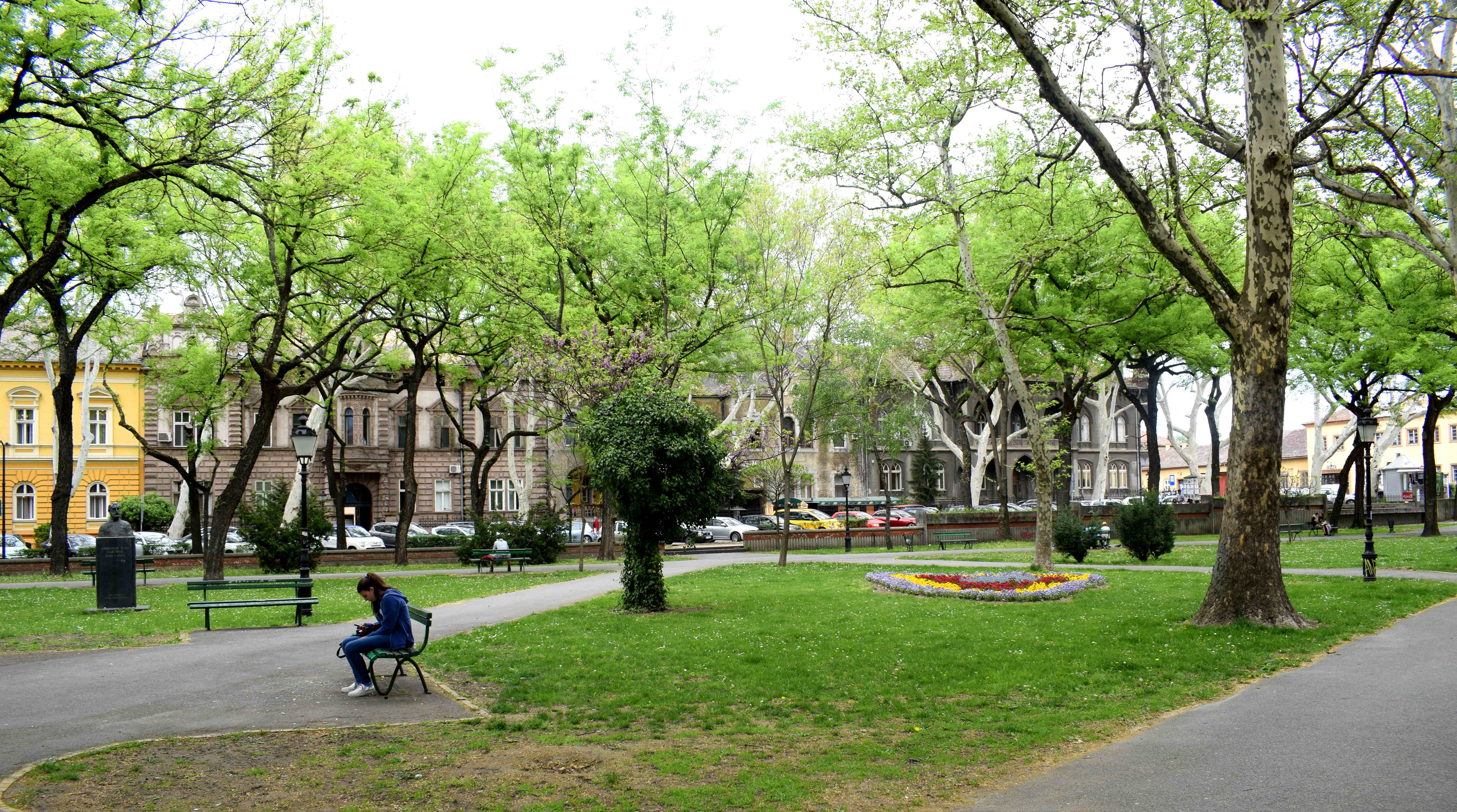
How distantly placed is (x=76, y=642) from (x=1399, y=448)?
338 ft

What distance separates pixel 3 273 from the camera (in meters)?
23.4

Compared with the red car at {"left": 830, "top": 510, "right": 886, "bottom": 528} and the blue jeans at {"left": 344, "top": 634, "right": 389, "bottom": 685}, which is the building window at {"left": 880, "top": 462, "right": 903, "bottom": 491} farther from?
the blue jeans at {"left": 344, "top": 634, "right": 389, "bottom": 685}

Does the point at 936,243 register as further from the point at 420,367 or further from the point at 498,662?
the point at 498,662

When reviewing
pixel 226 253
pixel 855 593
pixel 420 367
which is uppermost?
pixel 226 253

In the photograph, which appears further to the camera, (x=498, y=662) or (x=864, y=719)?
(x=498, y=662)

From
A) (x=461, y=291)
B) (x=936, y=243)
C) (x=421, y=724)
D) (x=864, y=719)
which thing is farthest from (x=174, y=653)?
(x=936, y=243)

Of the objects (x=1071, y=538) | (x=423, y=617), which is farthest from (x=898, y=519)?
(x=423, y=617)

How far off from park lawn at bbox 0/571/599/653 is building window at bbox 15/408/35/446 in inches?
1374

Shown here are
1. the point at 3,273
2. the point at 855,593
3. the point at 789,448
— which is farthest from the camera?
the point at 789,448

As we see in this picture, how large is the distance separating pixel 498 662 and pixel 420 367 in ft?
74.6

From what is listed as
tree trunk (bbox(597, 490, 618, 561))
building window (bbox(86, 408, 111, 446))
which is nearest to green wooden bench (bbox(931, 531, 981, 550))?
tree trunk (bbox(597, 490, 618, 561))

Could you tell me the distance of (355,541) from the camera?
42.3 m

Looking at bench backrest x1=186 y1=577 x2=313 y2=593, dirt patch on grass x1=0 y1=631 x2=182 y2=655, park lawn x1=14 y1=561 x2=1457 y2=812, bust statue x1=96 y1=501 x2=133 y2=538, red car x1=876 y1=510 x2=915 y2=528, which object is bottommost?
red car x1=876 y1=510 x2=915 y2=528

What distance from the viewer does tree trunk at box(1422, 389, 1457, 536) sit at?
33.7m
